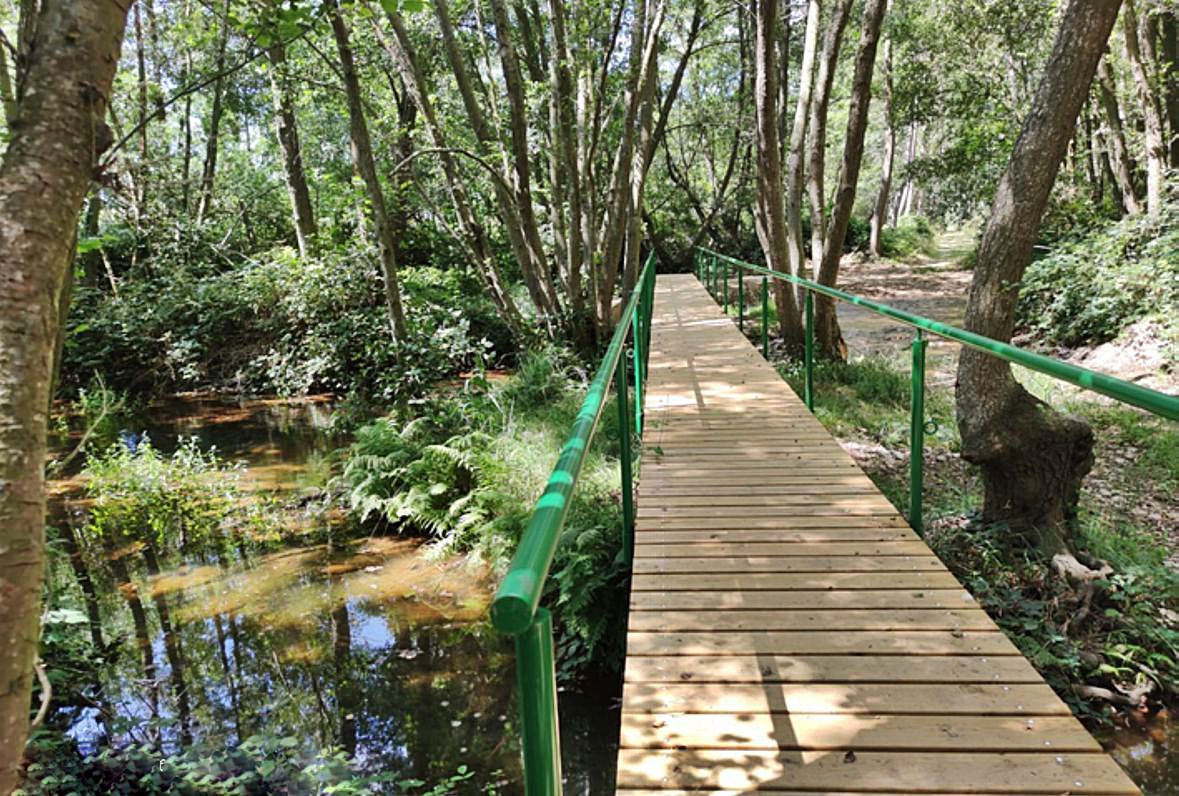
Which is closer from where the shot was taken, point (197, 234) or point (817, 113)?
point (817, 113)

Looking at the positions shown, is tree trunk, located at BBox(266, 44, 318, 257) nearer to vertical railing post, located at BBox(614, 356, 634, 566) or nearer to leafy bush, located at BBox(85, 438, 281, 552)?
leafy bush, located at BBox(85, 438, 281, 552)

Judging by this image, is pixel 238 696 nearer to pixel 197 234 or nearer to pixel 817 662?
pixel 817 662

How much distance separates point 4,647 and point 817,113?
9.32 meters

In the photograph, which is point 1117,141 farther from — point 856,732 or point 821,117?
point 856,732

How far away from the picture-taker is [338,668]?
5.04 metres

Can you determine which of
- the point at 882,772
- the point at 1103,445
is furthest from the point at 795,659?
the point at 1103,445

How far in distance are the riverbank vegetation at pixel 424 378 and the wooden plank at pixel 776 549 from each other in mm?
935

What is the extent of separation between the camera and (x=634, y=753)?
222 cm

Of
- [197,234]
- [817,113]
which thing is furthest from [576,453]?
[197,234]

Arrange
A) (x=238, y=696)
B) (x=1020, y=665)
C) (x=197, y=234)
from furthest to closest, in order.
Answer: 1. (x=197, y=234)
2. (x=238, y=696)
3. (x=1020, y=665)

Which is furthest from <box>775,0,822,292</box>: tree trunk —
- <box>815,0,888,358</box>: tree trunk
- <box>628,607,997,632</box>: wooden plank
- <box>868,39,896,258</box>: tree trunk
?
<box>868,39,896,258</box>: tree trunk

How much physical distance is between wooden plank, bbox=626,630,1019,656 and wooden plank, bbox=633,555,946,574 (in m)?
0.57

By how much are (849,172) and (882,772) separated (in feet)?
26.3

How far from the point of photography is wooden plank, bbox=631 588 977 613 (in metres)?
3.04
